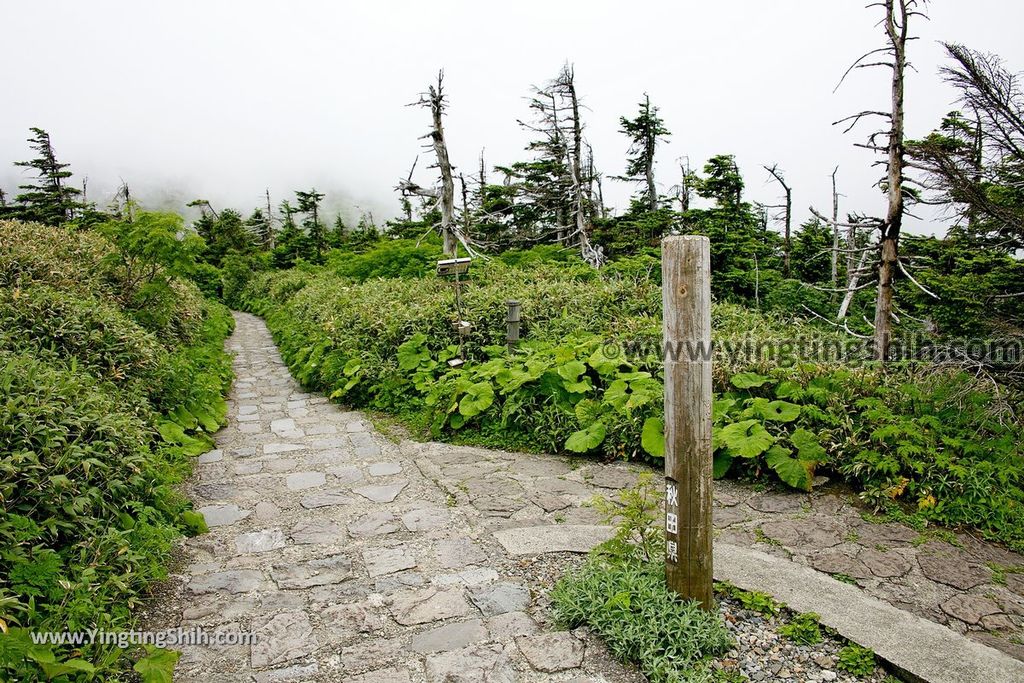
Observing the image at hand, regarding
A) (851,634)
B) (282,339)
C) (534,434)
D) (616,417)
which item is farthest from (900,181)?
(282,339)

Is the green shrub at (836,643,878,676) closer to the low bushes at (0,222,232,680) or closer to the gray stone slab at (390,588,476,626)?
the gray stone slab at (390,588,476,626)

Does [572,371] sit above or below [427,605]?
above

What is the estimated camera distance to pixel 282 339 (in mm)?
12852

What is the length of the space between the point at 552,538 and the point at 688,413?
1.54 metres

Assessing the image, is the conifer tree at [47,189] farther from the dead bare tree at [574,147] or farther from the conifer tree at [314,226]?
the dead bare tree at [574,147]

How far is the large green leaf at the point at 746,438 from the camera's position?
4500 mm

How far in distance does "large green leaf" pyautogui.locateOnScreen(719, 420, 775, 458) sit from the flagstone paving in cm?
32

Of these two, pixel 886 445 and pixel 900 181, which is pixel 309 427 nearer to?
pixel 886 445

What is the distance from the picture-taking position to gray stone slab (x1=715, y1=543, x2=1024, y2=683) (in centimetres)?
246

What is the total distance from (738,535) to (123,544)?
3657mm

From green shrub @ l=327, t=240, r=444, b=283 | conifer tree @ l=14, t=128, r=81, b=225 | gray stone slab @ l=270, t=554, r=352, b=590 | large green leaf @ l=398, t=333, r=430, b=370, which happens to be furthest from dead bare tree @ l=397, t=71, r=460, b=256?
conifer tree @ l=14, t=128, r=81, b=225

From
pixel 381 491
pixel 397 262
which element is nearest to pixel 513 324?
pixel 381 491

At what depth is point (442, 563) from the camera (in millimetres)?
3545

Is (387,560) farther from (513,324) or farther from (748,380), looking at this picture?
(513,324)
